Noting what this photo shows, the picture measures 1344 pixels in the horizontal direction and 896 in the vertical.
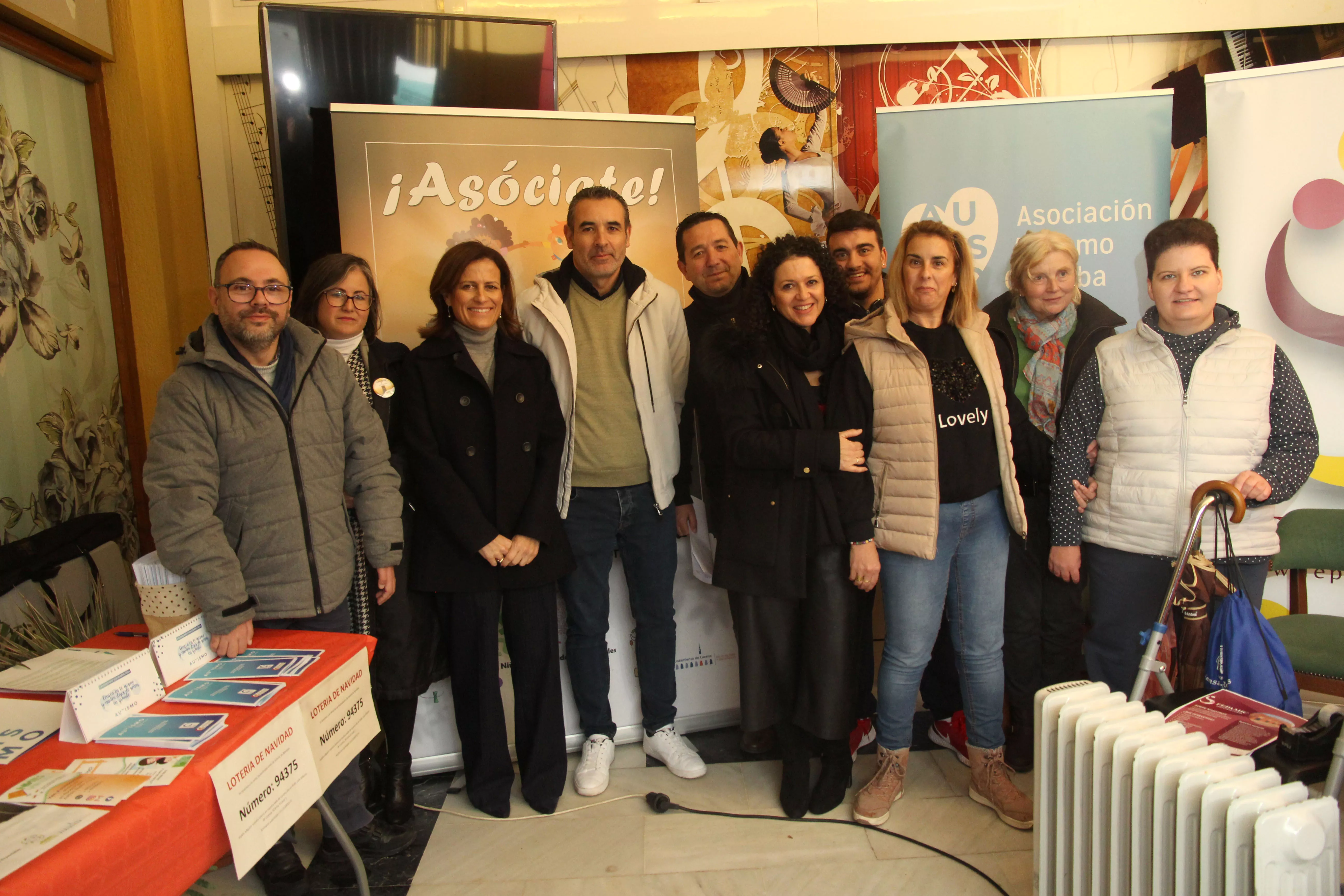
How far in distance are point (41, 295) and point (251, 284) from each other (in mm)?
1436

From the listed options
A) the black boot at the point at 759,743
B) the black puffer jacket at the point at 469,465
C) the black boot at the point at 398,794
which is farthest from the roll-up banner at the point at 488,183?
the black boot at the point at 759,743

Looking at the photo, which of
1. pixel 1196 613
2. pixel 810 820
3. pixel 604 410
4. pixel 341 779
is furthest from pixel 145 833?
pixel 1196 613

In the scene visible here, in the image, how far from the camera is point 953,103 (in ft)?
9.72

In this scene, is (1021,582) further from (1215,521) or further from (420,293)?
(420,293)

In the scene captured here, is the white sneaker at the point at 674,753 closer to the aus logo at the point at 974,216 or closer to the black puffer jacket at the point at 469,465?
the black puffer jacket at the point at 469,465

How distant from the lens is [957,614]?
222cm

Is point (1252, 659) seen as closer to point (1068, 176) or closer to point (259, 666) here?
point (1068, 176)

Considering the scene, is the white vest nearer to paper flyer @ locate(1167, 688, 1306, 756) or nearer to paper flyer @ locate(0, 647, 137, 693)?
paper flyer @ locate(1167, 688, 1306, 756)

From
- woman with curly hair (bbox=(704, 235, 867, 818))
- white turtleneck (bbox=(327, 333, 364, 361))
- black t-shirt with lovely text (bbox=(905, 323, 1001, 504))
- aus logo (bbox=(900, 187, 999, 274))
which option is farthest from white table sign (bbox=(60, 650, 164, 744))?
aus logo (bbox=(900, 187, 999, 274))

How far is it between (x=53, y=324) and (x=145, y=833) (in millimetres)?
2282

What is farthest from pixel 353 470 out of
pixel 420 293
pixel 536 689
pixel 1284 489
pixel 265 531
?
pixel 1284 489

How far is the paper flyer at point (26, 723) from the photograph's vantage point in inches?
51.7

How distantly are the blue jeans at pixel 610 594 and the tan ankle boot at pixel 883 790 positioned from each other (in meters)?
0.66

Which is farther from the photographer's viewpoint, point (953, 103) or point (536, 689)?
point (953, 103)
